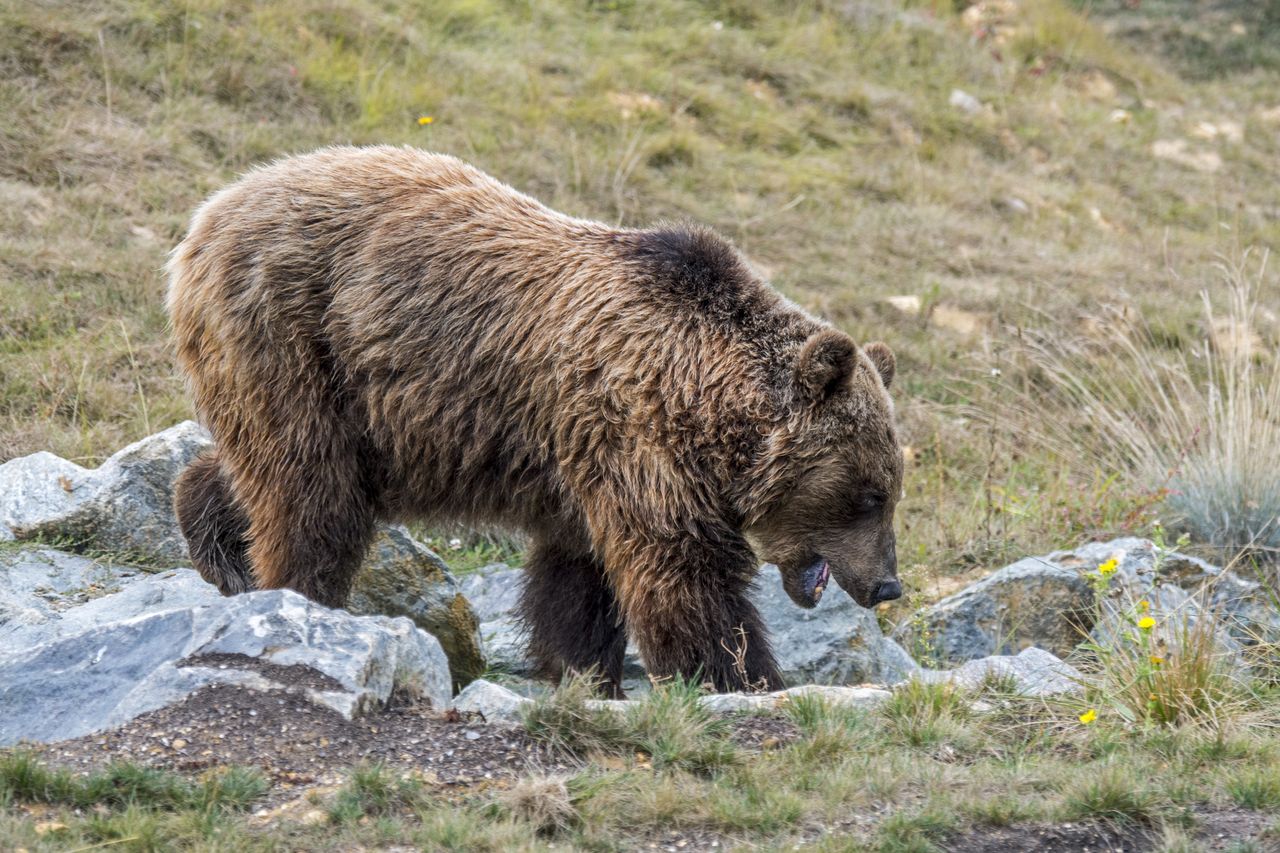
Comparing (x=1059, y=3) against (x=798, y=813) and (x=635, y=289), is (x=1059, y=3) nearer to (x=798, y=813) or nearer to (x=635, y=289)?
(x=635, y=289)

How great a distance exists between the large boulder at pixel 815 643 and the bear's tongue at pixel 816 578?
30 centimetres

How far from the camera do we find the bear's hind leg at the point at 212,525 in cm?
595

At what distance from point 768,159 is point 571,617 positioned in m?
7.03

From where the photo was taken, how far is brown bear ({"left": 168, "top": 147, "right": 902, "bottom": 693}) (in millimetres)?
5191

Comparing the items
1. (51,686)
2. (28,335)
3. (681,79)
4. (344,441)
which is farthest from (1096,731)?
(681,79)

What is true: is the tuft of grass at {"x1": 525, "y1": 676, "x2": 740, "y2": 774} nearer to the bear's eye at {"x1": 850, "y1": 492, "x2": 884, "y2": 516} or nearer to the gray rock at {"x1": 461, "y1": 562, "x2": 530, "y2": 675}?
the bear's eye at {"x1": 850, "y1": 492, "x2": 884, "y2": 516}

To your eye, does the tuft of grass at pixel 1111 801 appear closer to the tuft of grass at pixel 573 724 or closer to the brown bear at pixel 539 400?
the tuft of grass at pixel 573 724

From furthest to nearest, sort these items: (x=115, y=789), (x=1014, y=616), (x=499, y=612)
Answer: (x=499, y=612) < (x=1014, y=616) < (x=115, y=789)

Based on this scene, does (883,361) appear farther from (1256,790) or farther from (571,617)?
(1256,790)

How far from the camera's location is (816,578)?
5543 millimetres

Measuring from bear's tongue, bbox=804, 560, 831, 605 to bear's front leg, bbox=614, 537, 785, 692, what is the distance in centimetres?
44

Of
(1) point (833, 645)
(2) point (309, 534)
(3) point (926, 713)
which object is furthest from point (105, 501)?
(3) point (926, 713)

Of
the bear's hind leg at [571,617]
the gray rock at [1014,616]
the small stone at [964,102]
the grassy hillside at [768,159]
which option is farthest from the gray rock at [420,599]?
the small stone at [964,102]

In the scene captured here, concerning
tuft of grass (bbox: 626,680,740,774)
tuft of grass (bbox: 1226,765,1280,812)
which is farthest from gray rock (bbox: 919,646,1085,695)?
tuft of grass (bbox: 626,680,740,774)
